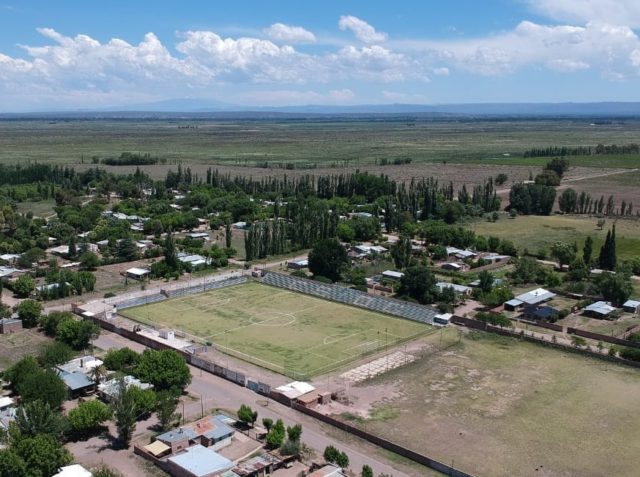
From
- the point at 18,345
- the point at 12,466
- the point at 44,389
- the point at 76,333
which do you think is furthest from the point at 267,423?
the point at 18,345

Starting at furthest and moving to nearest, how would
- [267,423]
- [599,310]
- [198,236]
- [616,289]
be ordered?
[198,236], [616,289], [599,310], [267,423]

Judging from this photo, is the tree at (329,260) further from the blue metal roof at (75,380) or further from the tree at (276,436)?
the tree at (276,436)

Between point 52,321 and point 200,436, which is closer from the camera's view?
point 200,436

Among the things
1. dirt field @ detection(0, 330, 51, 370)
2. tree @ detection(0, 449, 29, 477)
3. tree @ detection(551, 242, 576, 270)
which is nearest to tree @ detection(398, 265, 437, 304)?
tree @ detection(551, 242, 576, 270)

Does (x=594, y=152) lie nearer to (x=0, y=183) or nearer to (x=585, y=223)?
(x=585, y=223)

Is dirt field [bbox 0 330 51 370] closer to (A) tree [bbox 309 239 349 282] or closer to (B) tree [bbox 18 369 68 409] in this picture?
(B) tree [bbox 18 369 68 409]

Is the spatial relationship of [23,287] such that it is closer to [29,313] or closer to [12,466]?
[29,313]
